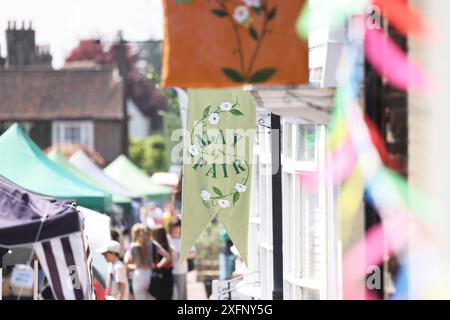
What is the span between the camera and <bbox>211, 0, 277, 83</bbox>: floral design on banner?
7.18 metres

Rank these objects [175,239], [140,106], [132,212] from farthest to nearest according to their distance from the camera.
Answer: [140,106] < [132,212] < [175,239]

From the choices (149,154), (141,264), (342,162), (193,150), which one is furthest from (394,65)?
(149,154)

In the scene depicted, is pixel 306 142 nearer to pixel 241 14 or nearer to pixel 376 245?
pixel 376 245

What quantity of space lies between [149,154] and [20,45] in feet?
58.2

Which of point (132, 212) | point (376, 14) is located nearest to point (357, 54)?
point (376, 14)

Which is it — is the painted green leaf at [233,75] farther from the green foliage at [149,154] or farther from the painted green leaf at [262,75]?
the green foliage at [149,154]

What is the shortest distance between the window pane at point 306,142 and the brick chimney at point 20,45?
41.4 metres

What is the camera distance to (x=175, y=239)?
18172mm

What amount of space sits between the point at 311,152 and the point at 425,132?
4000 mm

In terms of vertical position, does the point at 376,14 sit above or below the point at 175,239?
above

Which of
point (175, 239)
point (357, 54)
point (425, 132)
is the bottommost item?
point (175, 239)

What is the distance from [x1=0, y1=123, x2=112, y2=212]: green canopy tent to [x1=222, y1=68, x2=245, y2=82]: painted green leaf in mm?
8003

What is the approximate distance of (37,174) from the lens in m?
15.7

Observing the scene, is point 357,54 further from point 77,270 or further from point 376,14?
point 77,270
